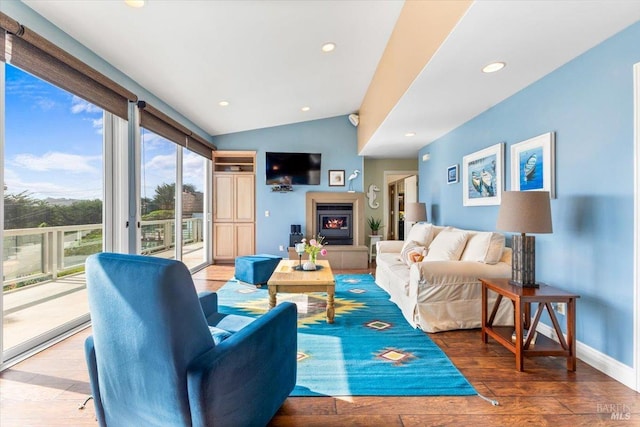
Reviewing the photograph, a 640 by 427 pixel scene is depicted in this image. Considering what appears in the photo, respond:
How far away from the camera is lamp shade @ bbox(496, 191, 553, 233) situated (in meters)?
2.22

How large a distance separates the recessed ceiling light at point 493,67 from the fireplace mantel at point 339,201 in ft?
12.6

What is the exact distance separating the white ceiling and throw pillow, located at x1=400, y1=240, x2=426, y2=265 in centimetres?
154

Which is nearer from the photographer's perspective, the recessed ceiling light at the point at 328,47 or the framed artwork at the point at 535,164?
the framed artwork at the point at 535,164

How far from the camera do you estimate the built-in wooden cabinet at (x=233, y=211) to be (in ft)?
20.5

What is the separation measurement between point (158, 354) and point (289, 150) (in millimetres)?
5475

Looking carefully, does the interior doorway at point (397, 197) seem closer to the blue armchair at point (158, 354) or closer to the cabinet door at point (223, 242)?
the cabinet door at point (223, 242)

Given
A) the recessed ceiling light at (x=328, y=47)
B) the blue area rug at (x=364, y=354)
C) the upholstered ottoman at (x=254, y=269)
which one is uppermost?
the recessed ceiling light at (x=328, y=47)

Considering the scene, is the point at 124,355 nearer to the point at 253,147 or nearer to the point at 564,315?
the point at 564,315

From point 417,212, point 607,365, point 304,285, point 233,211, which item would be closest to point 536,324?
point 607,365

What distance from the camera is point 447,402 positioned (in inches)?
69.7

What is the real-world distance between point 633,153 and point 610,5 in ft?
2.82

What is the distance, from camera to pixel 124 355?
1202 millimetres

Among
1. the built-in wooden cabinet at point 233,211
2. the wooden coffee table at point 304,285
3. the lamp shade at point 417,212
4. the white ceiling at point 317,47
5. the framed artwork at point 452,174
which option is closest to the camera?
the white ceiling at point 317,47

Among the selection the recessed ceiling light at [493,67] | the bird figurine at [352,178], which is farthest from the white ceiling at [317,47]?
the bird figurine at [352,178]
